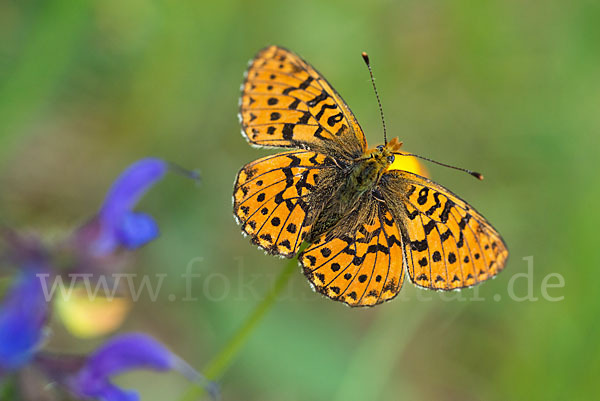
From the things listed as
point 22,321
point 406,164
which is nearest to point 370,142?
point 406,164

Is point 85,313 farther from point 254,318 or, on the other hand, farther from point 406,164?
point 406,164

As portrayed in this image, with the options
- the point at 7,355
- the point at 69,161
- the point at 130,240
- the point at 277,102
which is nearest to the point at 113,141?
the point at 69,161

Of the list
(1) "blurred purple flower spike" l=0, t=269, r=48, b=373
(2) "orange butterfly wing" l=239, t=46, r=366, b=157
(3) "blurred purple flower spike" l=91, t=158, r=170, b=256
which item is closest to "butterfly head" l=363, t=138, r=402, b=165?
(2) "orange butterfly wing" l=239, t=46, r=366, b=157

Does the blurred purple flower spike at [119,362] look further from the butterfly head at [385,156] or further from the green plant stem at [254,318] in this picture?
the butterfly head at [385,156]

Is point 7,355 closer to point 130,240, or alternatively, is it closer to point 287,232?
point 130,240

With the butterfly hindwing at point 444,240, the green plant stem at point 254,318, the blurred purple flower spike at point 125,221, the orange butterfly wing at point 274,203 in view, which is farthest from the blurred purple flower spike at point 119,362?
the butterfly hindwing at point 444,240

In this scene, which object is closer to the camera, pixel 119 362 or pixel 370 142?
pixel 119 362

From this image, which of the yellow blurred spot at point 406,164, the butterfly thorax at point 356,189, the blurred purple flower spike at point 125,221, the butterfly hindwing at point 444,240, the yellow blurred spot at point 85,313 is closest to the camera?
the blurred purple flower spike at point 125,221

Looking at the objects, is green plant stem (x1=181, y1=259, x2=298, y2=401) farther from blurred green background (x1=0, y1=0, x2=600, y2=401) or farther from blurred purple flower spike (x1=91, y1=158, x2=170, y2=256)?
blurred green background (x1=0, y1=0, x2=600, y2=401)
